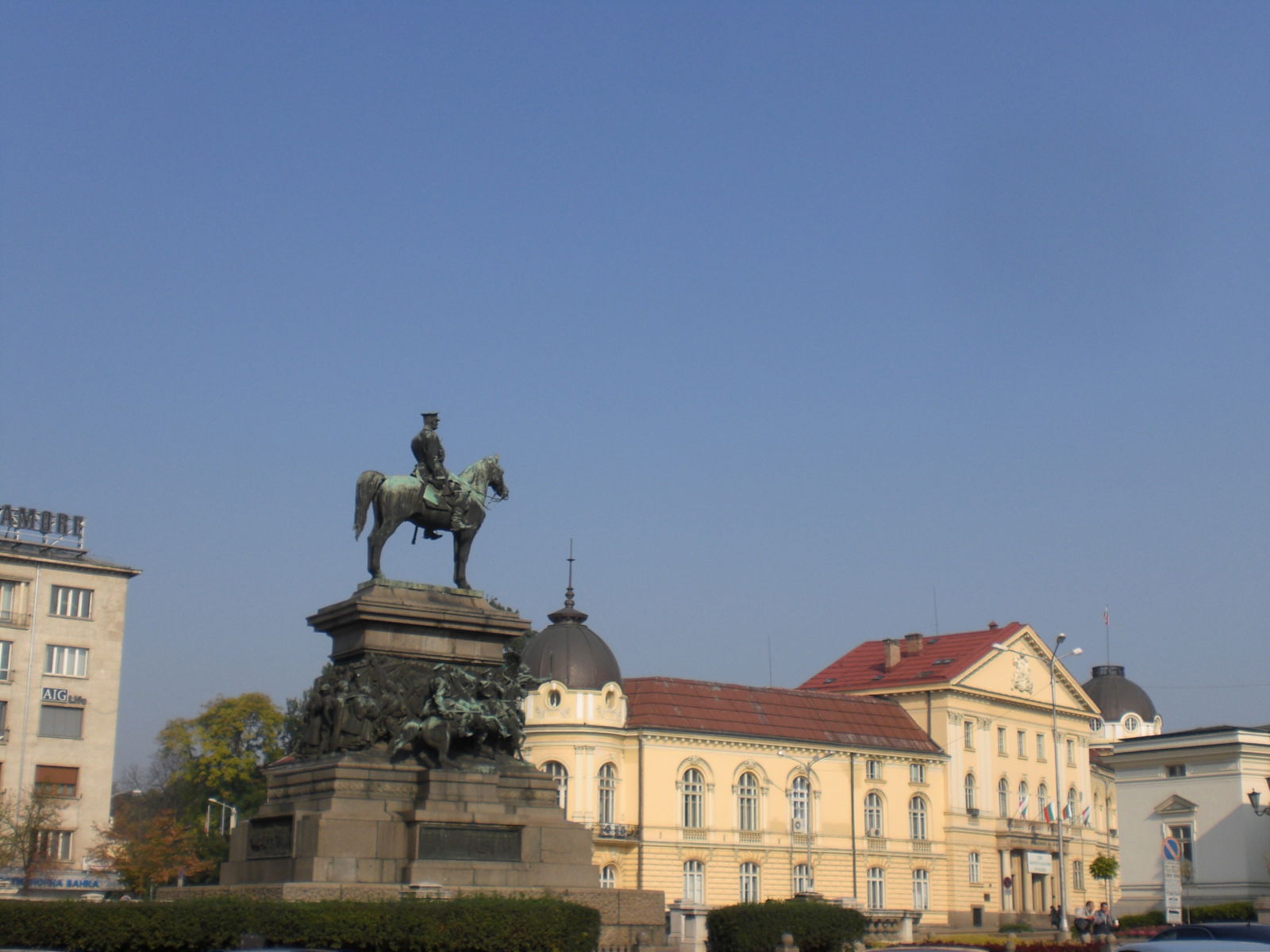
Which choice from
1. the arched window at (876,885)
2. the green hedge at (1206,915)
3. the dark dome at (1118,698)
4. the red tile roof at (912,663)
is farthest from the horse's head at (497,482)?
the dark dome at (1118,698)

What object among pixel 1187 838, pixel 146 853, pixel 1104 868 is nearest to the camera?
pixel 1187 838

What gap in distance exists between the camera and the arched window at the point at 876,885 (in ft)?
254

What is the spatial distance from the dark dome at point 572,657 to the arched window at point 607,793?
378 centimetres

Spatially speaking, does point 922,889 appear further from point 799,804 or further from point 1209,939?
point 1209,939

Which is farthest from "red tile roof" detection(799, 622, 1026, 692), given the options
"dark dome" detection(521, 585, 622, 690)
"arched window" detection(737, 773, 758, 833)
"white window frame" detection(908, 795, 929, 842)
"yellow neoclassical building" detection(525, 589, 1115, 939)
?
"dark dome" detection(521, 585, 622, 690)

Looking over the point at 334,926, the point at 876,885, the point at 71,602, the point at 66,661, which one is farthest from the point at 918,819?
the point at 334,926

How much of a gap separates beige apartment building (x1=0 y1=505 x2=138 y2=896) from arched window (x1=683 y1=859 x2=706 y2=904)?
25363 millimetres

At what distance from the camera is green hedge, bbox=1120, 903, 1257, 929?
55000 millimetres

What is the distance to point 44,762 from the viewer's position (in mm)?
68562

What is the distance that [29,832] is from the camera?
60094mm

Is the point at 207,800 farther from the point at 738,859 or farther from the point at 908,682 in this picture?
the point at 908,682

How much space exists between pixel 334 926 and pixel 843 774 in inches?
2363

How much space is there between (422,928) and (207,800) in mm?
69679

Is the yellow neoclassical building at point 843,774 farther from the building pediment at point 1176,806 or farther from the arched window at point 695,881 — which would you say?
the building pediment at point 1176,806
